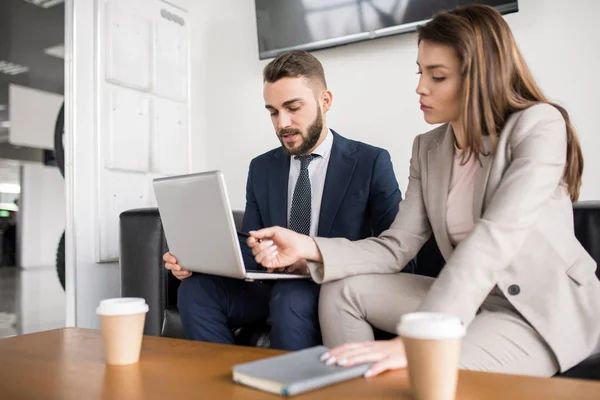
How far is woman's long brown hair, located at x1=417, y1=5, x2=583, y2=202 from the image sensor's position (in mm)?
1116

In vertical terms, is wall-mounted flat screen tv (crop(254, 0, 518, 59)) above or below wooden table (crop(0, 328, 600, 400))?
above

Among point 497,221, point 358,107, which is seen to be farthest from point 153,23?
point 497,221

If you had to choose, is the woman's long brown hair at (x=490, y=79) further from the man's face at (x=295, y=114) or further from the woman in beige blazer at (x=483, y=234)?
the man's face at (x=295, y=114)

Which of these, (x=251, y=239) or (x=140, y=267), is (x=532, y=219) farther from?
(x=140, y=267)

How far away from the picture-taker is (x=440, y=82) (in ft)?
3.87

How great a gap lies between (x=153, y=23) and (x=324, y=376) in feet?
8.58

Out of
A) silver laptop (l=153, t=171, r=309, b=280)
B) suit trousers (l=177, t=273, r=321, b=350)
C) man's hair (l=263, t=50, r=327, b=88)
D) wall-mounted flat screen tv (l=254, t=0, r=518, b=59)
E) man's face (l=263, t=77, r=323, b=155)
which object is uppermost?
wall-mounted flat screen tv (l=254, t=0, r=518, b=59)

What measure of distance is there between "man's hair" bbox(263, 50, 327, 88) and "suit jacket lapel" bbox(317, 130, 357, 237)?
25 cm

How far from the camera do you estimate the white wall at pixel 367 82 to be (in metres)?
2.07

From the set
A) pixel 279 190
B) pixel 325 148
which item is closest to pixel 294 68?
pixel 325 148

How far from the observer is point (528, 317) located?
39.6 inches

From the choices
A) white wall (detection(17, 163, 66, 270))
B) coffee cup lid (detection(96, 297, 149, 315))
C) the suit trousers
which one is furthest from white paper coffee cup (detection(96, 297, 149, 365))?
white wall (detection(17, 163, 66, 270))

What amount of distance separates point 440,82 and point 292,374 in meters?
0.75

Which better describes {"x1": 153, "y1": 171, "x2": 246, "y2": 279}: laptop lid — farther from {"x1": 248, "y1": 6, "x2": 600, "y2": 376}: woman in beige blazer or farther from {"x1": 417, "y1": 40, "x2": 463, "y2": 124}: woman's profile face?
{"x1": 417, "y1": 40, "x2": 463, "y2": 124}: woman's profile face
